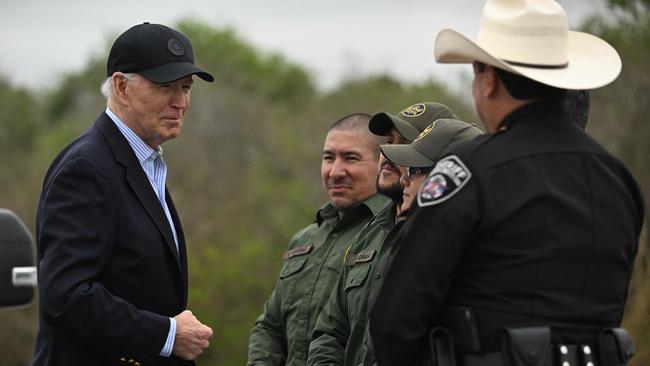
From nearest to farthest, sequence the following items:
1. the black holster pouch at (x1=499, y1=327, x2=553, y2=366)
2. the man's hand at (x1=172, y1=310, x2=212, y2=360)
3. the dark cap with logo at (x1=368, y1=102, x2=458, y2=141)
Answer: the black holster pouch at (x1=499, y1=327, x2=553, y2=366) < the man's hand at (x1=172, y1=310, x2=212, y2=360) < the dark cap with logo at (x1=368, y1=102, x2=458, y2=141)

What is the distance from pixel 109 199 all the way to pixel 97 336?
53cm

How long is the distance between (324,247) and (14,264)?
5.15 ft

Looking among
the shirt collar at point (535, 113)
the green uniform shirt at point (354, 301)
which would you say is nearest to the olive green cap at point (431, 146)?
the green uniform shirt at point (354, 301)

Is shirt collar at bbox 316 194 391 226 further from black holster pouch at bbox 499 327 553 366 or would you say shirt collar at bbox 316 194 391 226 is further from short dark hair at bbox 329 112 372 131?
black holster pouch at bbox 499 327 553 366

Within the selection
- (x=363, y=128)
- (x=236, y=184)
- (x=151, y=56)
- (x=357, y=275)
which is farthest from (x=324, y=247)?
(x=236, y=184)

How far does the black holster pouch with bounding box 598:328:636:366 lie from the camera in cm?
343

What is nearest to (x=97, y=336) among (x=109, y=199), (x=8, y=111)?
(x=109, y=199)

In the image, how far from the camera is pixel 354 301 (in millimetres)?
4570

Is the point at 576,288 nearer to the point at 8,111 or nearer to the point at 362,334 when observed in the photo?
the point at 362,334

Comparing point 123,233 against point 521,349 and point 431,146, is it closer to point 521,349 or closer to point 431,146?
point 431,146

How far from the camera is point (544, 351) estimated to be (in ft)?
10.9

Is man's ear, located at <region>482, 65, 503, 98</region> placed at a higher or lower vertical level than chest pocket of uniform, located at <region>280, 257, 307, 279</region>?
higher

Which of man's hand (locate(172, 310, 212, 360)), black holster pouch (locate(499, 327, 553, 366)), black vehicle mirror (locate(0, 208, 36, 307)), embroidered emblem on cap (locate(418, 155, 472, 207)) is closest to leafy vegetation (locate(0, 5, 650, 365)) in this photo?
black vehicle mirror (locate(0, 208, 36, 307))

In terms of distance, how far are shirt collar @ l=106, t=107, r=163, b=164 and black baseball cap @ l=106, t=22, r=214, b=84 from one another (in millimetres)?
207
